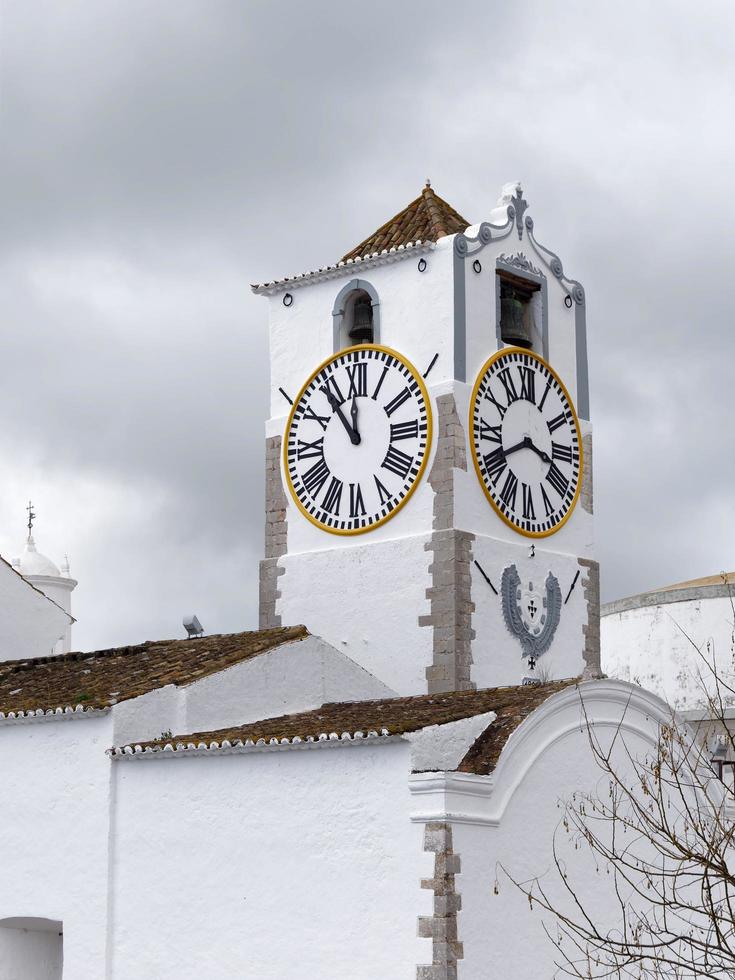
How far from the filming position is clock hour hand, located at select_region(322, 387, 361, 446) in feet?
84.7

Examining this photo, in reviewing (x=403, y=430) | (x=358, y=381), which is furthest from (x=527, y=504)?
(x=358, y=381)

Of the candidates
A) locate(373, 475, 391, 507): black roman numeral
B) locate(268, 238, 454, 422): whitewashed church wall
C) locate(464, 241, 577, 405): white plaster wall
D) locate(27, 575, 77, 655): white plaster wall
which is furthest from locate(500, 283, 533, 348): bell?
locate(27, 575, 77, 655): white plaster wall

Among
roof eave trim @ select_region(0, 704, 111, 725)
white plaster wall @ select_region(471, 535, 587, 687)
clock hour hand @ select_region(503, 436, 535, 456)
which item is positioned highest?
clock hour hand @ select_region(503, 436, 535, 456)

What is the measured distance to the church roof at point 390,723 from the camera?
18.4m

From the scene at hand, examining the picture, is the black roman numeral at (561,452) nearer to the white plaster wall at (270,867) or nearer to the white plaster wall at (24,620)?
the white plaster wall at (270,867)

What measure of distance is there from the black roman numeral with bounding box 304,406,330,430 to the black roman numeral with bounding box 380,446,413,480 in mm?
1426

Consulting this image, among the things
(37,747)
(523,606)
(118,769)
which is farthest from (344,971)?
(523,606)

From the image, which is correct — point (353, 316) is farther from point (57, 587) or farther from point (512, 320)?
point (57, 587)

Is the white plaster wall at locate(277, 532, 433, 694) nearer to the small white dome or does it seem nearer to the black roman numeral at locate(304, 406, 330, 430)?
the black roman numeral at locate(304, 406, 330, 430)

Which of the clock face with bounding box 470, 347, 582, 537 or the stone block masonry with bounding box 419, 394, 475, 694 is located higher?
the clock face with bounding box 470, 347, 582, 537

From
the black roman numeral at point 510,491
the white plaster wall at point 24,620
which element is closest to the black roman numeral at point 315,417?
the black roman numeral at point 510,491

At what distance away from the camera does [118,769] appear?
20.9m

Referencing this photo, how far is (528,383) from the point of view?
86.4 feet

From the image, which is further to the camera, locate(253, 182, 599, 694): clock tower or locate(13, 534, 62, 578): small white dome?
locate(13, 534, 62, 578): small white dome
